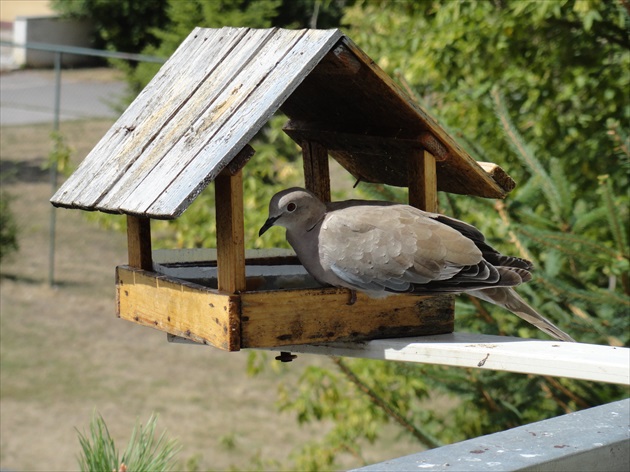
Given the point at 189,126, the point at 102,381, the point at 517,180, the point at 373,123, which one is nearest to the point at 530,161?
the point at 373,123

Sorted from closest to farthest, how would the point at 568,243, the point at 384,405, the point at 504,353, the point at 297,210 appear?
1. the point at 504,353
2. the point at 297,210
3. the point at 568,243
4. the point at 384,405

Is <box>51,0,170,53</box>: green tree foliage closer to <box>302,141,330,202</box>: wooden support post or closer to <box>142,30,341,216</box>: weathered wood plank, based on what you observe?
<box>302,141,330,202</box>: wooden support post

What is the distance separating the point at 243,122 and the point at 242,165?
102 mm

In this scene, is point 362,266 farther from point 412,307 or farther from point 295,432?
point 295,432

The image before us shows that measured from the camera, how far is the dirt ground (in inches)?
284

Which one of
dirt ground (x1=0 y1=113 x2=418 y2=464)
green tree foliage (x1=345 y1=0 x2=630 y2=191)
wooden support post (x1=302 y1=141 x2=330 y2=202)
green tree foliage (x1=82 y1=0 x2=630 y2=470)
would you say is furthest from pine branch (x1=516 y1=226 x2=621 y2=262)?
dirt ground (x1=0 y1=113 x2=418 y2=464)

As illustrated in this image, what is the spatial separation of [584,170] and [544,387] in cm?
156

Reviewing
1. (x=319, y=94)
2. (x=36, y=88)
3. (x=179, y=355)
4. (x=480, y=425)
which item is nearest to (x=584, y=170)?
(x=480, y=425)

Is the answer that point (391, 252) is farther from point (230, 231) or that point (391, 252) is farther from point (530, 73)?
point (530, 73)

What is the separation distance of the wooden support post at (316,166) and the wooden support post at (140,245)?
0.57 meters

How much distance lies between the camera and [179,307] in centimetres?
254

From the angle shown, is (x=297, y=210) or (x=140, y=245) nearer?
(x=297, y=210)

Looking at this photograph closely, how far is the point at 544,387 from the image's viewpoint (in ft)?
14.0

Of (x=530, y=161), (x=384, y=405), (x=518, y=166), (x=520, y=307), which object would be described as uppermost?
(x=518, y=166)
